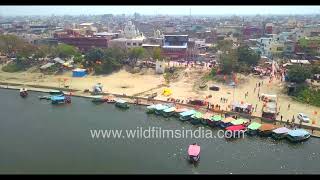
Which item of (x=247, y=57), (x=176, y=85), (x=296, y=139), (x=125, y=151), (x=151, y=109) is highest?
(x=247, y=57)

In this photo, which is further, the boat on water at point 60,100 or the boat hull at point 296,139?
the boat on water at point 60,100

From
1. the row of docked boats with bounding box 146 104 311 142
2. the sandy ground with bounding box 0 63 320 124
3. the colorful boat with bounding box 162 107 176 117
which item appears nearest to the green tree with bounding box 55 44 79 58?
the sandy ground with bounding box 0 63 320 124

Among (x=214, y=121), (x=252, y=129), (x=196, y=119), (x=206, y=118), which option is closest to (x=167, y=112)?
(x=196, y=119)

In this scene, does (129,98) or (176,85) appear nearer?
(129,98)

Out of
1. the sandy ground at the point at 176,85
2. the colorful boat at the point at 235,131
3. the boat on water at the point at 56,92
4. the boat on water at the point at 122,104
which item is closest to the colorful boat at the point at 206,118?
the colorful boat at the point at 235,131

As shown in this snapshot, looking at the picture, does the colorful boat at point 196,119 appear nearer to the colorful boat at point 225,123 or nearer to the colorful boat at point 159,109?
the colorful boat at point 225,123

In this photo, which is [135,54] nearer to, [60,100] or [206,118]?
[60,100]

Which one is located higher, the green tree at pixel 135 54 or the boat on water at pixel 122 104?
the green tree at pixel 135 54
